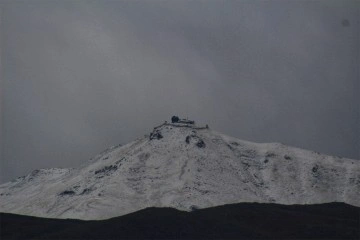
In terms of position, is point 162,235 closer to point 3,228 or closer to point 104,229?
point 104,229

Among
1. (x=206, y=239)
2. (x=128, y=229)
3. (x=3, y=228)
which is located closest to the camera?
(x=206, y=239)

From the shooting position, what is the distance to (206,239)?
164000 millimetres

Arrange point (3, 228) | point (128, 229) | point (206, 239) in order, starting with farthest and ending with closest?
point (3, 228) < point (128, 229) < point (206, 239)

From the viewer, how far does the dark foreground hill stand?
169500 mm

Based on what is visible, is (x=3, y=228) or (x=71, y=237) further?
(x=3, y=228)

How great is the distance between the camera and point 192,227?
578ft

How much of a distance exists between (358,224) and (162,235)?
2781 inches

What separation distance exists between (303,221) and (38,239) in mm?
88393

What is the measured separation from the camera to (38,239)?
559 ft

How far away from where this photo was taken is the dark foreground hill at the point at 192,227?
169500mm

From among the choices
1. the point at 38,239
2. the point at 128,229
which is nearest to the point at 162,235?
the point at 128,229

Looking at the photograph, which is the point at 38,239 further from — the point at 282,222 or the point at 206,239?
the point at 282,222

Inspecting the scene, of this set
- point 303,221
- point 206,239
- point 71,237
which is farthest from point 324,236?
point 71,237

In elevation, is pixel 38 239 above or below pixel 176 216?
below
